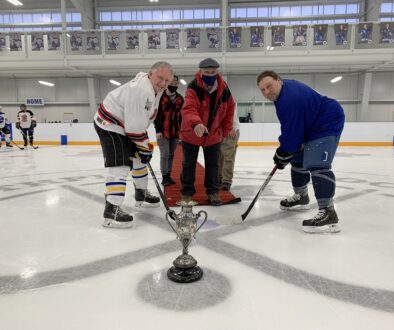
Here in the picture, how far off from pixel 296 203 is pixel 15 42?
467 inches

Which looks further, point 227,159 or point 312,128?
point 227,159

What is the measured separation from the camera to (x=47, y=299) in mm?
1176

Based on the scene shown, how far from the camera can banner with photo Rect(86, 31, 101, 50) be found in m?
11.0

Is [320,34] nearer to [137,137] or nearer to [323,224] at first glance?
[323,224]

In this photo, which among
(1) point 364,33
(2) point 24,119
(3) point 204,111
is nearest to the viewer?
(3) point 204,111

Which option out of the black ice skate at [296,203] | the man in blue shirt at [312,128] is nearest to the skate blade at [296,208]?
the black ice skate at [296,203]

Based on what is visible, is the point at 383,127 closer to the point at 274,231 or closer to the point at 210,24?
the point at 274,231

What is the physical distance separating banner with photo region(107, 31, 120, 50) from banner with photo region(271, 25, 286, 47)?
5209 mm

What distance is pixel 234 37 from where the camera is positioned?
1060 cm

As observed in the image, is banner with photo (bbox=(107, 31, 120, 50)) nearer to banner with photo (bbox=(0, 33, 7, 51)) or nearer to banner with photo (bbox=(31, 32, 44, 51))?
banner with photo (bbox=(31, 32, 44, 51))

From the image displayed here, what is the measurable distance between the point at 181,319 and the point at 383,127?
33.9 feet

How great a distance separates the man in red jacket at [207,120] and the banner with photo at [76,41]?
10.2 m

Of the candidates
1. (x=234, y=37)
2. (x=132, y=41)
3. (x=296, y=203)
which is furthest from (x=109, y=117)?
(x=132, y=41)

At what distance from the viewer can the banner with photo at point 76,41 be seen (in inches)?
435
